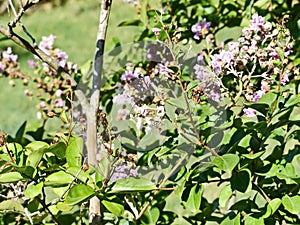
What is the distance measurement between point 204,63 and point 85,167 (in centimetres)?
40

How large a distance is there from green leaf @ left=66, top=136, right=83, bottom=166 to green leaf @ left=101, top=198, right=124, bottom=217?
0.08 metres

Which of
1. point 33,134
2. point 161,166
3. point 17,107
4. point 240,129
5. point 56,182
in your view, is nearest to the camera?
point 56,182

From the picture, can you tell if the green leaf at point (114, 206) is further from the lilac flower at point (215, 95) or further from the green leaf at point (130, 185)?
the lilac flower at point (215, 95)

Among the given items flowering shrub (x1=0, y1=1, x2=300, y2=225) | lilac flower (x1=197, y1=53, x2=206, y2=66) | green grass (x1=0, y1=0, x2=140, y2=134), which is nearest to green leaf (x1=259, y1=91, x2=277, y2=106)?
flowering shrub (x1=0, y1=1, x2=300, y2=225)

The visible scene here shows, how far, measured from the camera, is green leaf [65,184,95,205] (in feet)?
3.06

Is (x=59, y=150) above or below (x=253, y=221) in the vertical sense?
above

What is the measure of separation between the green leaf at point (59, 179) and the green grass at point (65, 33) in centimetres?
259

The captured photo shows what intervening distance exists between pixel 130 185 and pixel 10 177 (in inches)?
7.2

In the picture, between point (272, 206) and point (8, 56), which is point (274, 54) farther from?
point (8, 56)

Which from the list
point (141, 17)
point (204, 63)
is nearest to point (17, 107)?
point (141, 17)

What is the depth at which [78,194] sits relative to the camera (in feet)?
3.09

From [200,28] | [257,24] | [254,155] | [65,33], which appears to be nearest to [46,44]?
[200,28]

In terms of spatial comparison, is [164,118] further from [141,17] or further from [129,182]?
[141,17]

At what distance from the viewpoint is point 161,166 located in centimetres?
125
